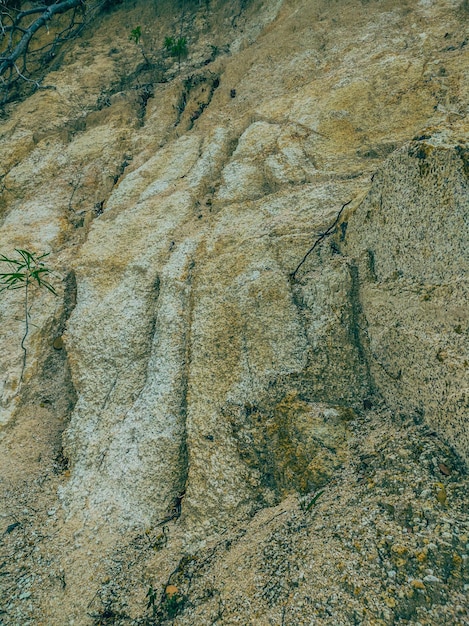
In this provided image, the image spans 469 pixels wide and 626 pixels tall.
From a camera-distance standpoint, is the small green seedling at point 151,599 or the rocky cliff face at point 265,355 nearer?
the rocky cliff face at point 265,355

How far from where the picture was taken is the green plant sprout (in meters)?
2.99

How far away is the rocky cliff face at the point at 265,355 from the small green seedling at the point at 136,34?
5.99 ft

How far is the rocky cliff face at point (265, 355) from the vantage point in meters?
1.59

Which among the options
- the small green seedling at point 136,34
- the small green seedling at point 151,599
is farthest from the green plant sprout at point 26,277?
the small green seedling at point 136,34

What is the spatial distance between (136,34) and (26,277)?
11.7 feet

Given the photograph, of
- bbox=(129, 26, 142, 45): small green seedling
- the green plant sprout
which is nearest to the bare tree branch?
bbox=(129, 26, 142, 45): small green seedling

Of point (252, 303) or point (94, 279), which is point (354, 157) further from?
point (94, 279)

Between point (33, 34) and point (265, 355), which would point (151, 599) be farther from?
point (33, 34)

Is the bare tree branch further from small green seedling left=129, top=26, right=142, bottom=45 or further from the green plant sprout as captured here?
the green plant sprout

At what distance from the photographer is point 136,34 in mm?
5004

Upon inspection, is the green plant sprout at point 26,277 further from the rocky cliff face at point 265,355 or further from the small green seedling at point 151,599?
the small green seedling at point 151,599

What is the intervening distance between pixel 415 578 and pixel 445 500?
11.1 inches

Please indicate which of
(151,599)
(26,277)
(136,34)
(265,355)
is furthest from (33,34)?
(151,599)

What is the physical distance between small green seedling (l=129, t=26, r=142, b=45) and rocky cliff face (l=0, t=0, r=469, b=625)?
1827 mm
